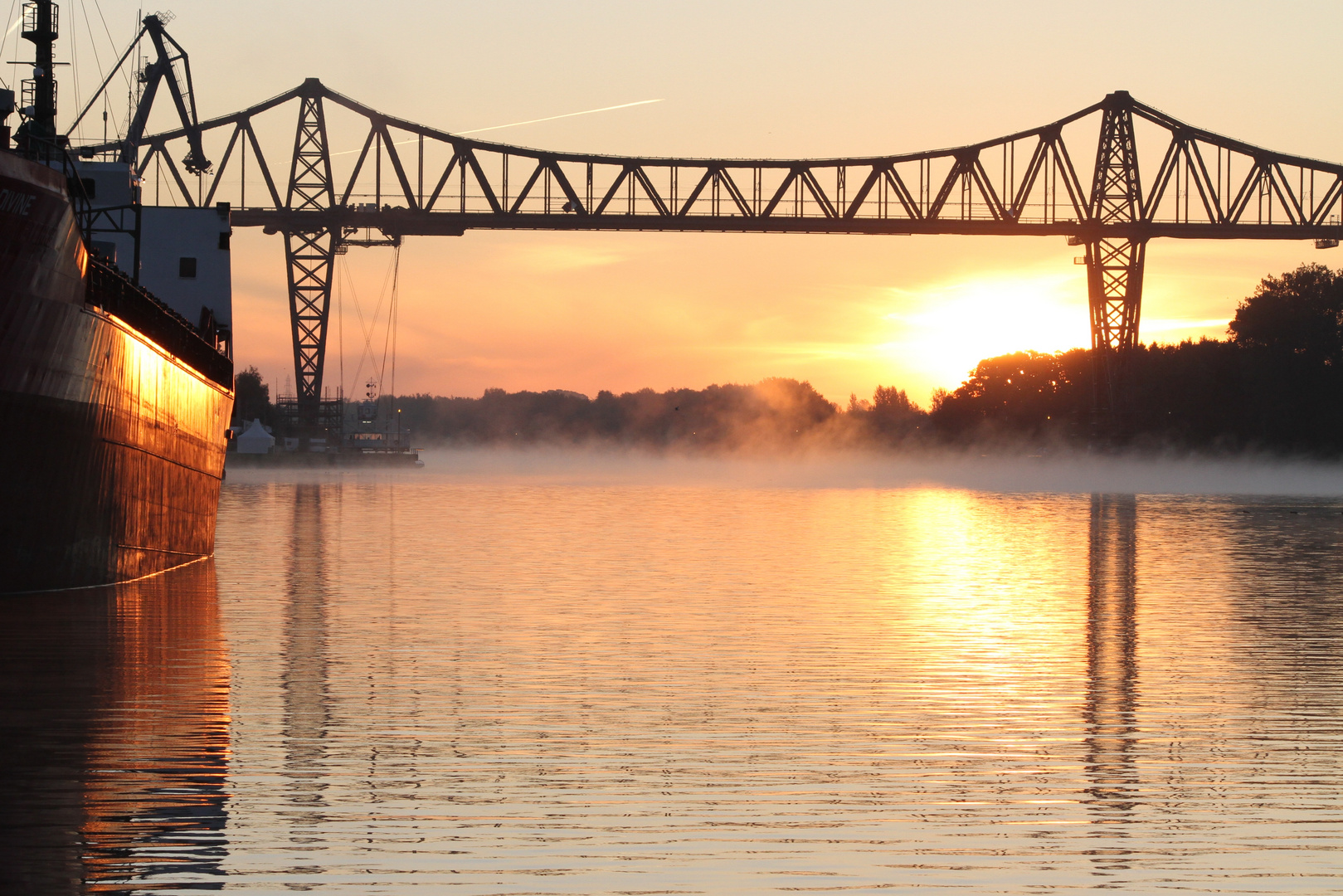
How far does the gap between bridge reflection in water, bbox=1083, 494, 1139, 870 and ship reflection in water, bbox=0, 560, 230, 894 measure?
598 centimetres

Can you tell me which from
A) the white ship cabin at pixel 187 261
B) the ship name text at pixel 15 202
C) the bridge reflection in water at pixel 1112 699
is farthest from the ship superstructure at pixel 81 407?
the bridge reflection in water at pixel 1112 699

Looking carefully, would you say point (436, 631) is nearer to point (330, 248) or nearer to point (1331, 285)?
point (330, 248)

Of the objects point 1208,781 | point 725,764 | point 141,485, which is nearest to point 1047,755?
point 1208,781

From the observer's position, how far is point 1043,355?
19025 cm

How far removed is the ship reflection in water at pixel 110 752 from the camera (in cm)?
862

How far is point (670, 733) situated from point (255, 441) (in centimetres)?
15393

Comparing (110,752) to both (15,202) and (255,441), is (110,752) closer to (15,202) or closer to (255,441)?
(15,202)

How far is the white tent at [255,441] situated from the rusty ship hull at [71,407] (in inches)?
5185

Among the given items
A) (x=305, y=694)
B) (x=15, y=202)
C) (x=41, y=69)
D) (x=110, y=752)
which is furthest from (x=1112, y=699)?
(x=41, y=69)

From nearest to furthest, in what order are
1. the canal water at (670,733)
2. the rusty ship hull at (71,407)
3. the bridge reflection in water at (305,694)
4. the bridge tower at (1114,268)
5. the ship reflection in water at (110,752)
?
1. the ship reflection in water at (110,752)
2. the canal water at (670,733)
3. the bridge reflection in water at (305,694)
4. the rusty ship hull at (71,407)
5. the bridge tower at (1114,268)

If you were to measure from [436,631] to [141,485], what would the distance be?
11126 mm

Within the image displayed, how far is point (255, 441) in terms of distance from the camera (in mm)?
159750

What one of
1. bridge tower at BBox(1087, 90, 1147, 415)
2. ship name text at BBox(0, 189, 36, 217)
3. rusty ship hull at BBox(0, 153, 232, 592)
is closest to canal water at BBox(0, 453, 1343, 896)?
rusty ship hull at BBox(0, 153, 232, 592)

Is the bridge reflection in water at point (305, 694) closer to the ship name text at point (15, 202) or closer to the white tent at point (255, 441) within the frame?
the ship name text at point (15, 202)
